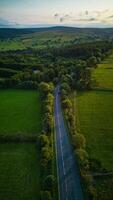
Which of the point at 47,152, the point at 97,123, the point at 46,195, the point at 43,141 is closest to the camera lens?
the point at 46,195

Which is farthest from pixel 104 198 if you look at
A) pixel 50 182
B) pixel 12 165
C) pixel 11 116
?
pixel 11 116

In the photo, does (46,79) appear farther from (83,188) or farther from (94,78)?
(83,188)

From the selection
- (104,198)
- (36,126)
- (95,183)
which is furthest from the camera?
(36,126)

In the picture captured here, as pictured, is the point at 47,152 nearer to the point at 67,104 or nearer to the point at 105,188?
the point at 105,188

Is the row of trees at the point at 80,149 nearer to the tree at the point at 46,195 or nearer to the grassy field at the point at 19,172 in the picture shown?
the tree at the point at 46,195

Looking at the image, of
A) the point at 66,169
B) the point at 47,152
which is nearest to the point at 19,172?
the point at 47,152

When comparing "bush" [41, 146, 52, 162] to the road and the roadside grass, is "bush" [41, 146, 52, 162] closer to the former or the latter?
the road

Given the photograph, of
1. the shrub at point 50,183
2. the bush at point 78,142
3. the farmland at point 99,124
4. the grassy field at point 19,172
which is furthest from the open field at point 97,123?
the grassy field at point 19,172
